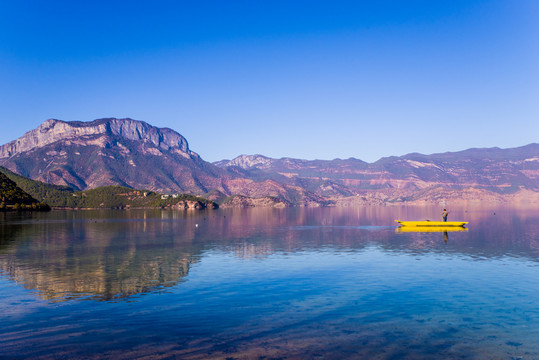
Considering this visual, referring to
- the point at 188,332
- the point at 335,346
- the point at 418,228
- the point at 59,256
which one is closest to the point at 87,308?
the point at 188,332

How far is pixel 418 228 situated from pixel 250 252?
80.2 meters

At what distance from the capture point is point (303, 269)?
57.1 metres

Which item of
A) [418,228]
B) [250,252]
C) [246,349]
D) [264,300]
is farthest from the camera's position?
[418,228]

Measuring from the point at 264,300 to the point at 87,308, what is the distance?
15688 mm

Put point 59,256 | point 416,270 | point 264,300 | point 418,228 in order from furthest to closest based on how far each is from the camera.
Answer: point 418,228 → point 59,256 → point 416,270 → point 264,300

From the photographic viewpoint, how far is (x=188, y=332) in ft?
93.0

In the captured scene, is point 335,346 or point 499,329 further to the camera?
point 499,329

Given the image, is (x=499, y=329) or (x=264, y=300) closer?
(x=499, y=329)

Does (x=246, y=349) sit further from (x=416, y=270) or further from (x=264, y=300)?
(x=416, y=270)

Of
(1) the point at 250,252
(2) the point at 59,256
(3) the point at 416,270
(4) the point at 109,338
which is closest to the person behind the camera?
(4) the point at 109,338

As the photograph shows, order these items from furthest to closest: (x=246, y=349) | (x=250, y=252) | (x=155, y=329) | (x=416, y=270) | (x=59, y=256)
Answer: (x=250, y=252)
(x=59, y=256)
(x=416, y=270)
(x=155, y=329)
(x=246, y=349)

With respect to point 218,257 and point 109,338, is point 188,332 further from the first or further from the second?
point 218,257

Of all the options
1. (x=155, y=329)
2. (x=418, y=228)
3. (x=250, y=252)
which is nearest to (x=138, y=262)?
(x=250, y=252)

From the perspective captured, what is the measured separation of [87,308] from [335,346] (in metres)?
21.9
